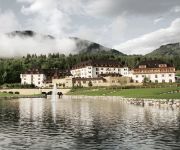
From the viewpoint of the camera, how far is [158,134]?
43.0 m

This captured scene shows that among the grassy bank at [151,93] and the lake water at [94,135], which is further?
the grassy bank at [151,93]

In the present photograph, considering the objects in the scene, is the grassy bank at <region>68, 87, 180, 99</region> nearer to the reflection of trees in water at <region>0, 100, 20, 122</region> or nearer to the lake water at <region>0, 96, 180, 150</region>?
the reflection of trees in water at <region>0, 100, 20, 122</region>

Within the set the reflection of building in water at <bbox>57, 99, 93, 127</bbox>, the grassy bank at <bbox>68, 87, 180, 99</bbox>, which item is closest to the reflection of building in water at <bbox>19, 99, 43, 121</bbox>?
the reflection of building in water at <bbox>57, 99, 93, 127</bbox>

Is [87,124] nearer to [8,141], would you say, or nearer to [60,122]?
[60,122]

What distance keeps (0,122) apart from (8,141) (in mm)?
18768

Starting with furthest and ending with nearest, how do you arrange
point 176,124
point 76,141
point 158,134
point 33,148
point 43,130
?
point 176,124
point 43,130
point 158,134
point 76,141
point 33,148

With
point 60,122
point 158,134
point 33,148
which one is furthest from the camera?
point 60,122

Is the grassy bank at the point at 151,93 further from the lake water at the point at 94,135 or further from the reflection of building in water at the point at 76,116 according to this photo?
the lake water at the point at 94,135

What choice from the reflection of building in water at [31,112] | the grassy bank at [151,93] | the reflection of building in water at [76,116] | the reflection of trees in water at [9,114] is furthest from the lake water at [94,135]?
the grassy bank at [151,93]

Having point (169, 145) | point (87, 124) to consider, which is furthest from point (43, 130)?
point (169, 145)

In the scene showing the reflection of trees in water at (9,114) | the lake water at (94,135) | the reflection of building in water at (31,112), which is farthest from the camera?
the reflection of building in water at (31,112)

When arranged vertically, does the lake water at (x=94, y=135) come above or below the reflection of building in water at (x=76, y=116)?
below

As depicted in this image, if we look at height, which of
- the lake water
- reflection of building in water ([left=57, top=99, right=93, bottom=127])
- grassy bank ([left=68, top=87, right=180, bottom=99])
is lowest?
the lake water

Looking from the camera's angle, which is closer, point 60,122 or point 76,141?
point 76,141
